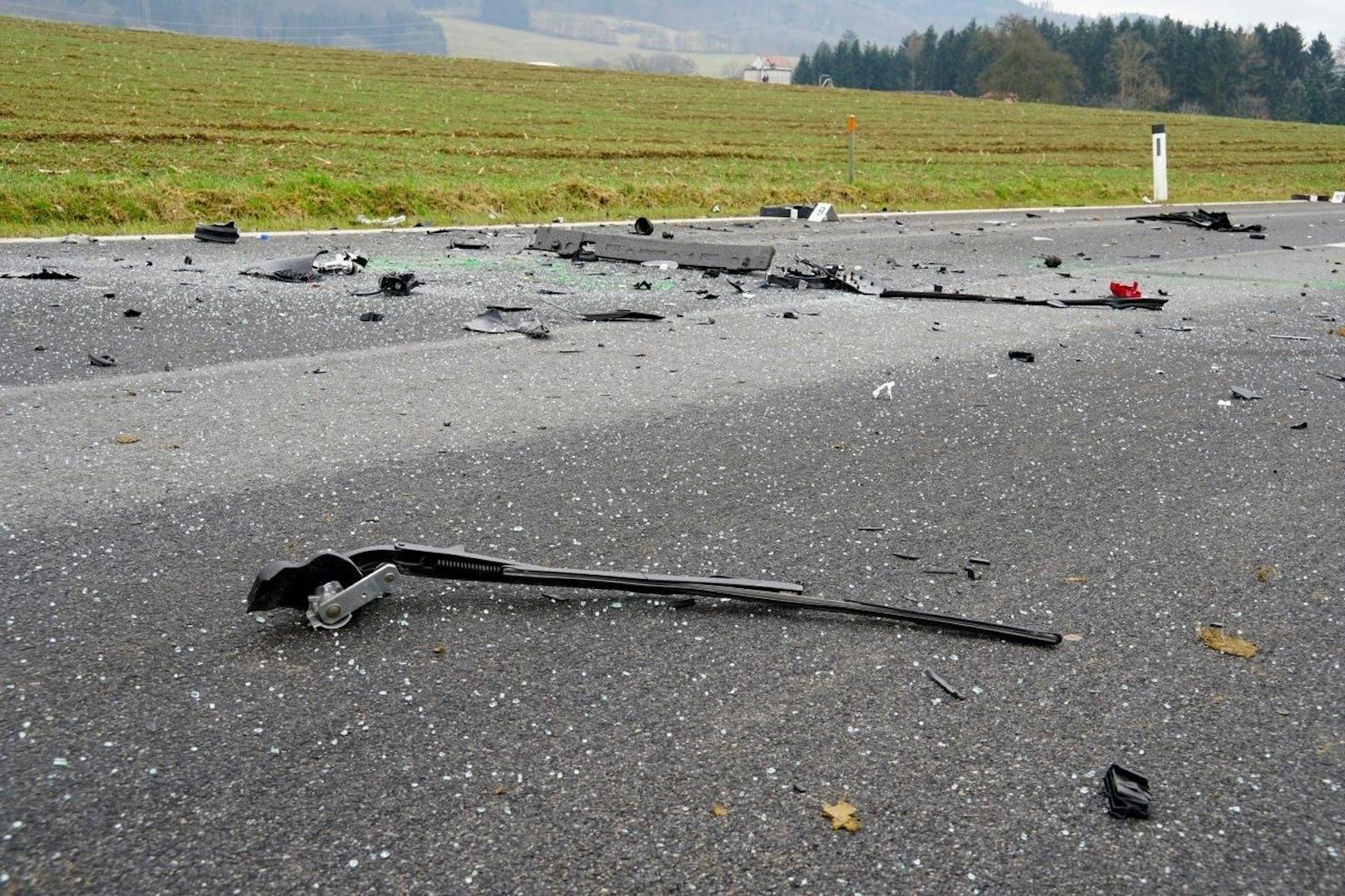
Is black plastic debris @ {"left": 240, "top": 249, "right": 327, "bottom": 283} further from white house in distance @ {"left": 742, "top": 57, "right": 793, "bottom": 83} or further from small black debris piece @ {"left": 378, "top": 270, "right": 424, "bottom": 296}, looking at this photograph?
white house in distance @ {"left": 742, "top": 57, "right": 793, "bottom": 83}

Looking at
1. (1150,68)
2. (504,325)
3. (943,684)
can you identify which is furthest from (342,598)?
(1150,68)

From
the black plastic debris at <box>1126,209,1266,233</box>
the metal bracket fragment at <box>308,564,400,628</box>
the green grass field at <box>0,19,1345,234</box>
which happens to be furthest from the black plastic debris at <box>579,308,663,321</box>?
the black plastic debris at <box>1126,209,1266,233</box>

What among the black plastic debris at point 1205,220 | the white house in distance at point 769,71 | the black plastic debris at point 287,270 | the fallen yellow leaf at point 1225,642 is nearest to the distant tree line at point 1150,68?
the white house in distance at point 769,71

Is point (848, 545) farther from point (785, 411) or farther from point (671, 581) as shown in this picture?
point (785, 411)

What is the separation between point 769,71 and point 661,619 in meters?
160

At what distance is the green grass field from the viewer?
13.3 metres

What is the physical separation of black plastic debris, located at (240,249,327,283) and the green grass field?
10.3ft

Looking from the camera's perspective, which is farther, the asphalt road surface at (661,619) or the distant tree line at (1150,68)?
the distant tree line at (1150,68)

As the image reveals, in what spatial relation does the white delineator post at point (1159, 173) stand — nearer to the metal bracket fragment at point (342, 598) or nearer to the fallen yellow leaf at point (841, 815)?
the metal bracket fragment at point (342, 598)

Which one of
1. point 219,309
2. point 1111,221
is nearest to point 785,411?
point 219,309

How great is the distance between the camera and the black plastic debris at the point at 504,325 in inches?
260

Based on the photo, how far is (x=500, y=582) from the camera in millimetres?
3201

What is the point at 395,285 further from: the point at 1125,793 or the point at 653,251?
the point at 1125,793

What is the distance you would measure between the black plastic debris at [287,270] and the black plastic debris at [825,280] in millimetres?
3468
